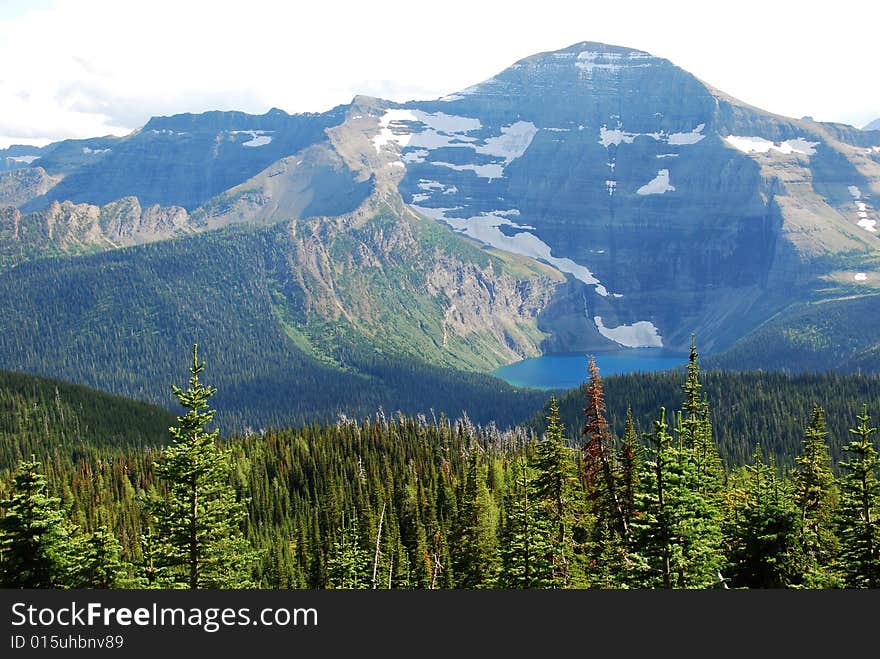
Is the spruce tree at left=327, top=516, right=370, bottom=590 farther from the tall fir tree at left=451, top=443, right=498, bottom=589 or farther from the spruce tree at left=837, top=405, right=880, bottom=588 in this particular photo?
the spruce tree at left=837, top=405, right=880, bottom=588

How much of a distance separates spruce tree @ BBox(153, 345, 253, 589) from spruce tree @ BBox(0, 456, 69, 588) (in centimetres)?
459

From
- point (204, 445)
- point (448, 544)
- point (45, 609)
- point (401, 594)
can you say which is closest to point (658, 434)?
point (401, 594)

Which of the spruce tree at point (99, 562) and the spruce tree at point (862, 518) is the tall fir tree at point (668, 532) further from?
the spruce tree at point (99, 562)

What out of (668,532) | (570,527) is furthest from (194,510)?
(570,527)

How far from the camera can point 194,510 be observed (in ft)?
144

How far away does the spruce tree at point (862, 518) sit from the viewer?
1843 inches

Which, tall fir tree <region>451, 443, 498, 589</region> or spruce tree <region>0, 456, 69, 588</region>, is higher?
spruce tree <region>0, 456, 69, 588</region>

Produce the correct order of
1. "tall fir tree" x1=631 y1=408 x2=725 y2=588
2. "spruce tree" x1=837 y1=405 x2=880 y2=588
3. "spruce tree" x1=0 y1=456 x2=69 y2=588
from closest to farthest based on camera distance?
"spruce tree" x1=0 y1=456 x2=69 y2=588 → "tall fir tree" x1=631 y1=408 x2=725 y2=588 → "spruce tree" x1=837 y1=405 x2=880 y2=588

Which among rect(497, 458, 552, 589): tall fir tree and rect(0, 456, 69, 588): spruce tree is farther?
rect(497, 458, 552, 589): tall fir tree

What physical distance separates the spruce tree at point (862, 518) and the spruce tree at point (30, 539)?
128 feet

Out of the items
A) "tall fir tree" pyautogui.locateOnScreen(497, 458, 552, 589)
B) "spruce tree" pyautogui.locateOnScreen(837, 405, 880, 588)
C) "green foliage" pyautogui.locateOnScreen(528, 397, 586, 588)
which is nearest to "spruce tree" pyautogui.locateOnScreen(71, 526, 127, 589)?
"tall fir tree" pyautogui.locateOnScreen(497, 458, 552, 589)

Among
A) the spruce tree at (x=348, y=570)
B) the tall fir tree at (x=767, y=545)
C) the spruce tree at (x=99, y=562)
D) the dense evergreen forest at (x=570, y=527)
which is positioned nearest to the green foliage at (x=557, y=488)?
the dense evergreen forest at (x=570, y=527)

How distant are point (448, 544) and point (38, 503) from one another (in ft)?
209

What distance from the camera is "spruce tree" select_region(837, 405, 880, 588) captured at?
154 feet
